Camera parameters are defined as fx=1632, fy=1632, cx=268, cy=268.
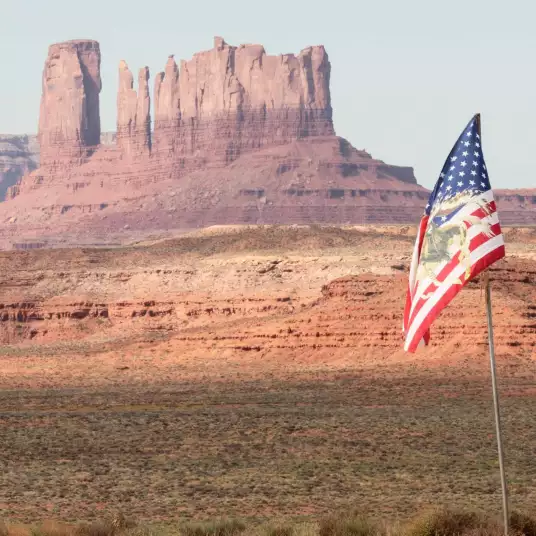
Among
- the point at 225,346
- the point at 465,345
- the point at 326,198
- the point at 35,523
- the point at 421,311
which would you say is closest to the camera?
the point at 421,311

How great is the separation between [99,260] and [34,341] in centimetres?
2170

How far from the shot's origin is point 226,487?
31.0 metres

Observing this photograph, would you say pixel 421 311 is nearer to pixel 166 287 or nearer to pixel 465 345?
pixel 465 345

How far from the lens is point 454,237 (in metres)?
20.1

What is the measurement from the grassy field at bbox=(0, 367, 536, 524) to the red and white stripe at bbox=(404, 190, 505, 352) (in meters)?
7.11

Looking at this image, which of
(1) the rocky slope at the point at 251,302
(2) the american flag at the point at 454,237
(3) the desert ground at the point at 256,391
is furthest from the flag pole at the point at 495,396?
(1) the rocky slope at the point at 251,302

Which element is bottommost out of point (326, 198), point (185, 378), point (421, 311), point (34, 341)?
point (421, 311)

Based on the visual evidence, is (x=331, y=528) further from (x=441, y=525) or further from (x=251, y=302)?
(x=251, y=302)

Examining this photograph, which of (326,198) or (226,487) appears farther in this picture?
(326,198)

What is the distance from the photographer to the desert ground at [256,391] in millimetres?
30484

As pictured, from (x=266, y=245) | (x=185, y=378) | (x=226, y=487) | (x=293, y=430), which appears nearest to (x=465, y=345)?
(x=185, y=378)

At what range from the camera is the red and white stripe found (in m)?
19.8

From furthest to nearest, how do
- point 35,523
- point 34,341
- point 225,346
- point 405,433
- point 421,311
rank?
point 34,341 < point 225,346 < point 405,433 < point 35,523 < point 421,311

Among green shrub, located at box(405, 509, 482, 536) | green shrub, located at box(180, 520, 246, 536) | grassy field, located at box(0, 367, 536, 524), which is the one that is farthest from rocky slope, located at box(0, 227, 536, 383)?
green shrub, located at box(405, 509, 482, 536)
